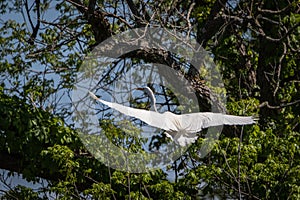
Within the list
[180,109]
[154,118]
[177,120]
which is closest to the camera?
[154,118]

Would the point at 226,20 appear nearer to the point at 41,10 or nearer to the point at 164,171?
the point at 164,171

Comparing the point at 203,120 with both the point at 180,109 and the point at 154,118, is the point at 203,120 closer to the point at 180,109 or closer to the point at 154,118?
the point at 154,118

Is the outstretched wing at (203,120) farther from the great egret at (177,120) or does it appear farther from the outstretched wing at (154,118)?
the outstretched wing at (154,118)

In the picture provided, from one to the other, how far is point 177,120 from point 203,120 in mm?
241

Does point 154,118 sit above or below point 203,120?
above

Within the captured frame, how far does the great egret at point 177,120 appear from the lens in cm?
309

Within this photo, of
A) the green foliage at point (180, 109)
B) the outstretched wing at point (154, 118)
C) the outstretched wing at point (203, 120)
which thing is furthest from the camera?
the green foliage at point (180, 109)

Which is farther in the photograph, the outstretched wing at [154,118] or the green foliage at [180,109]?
the green foliage at [180,109]

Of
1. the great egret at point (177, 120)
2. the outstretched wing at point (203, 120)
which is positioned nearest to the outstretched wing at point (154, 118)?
the great egret at point (177, 120)

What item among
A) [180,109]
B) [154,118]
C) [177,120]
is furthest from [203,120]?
[180,109]

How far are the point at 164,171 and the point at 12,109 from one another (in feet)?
4.79

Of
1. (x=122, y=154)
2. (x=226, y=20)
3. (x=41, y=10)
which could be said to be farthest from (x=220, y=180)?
(x=41, y=10)

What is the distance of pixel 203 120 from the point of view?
346 centimetres

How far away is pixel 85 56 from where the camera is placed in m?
6.28
